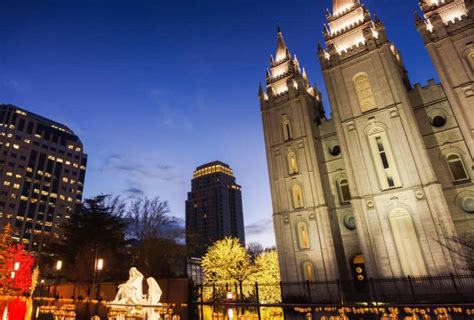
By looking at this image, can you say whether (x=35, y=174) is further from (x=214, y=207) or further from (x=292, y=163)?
(x=292, y=163)

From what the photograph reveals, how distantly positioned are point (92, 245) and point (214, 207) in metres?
106

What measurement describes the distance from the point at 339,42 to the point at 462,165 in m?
17.5

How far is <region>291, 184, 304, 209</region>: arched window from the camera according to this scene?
1194 inches

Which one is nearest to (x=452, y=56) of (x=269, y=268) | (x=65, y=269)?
(x=269, y=268)

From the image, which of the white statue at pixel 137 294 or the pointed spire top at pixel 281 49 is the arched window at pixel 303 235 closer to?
the white statue at pixel 137 294

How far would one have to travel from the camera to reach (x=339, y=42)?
32281 mm

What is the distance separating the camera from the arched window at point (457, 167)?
2344cm

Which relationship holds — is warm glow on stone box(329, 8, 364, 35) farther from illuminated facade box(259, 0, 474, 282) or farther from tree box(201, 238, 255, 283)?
tree box(201, 238, 255, 283)

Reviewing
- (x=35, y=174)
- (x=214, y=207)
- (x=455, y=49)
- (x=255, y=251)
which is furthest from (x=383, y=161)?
(x=214, y=207)

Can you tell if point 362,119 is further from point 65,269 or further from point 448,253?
point 65,269

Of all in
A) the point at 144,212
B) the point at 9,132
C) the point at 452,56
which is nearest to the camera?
the point at 452,56

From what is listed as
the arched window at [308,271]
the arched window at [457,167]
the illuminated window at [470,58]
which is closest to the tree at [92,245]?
the arched window at [308,271]

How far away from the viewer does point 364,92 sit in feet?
93.6

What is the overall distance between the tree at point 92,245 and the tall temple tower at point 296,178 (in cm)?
1676
